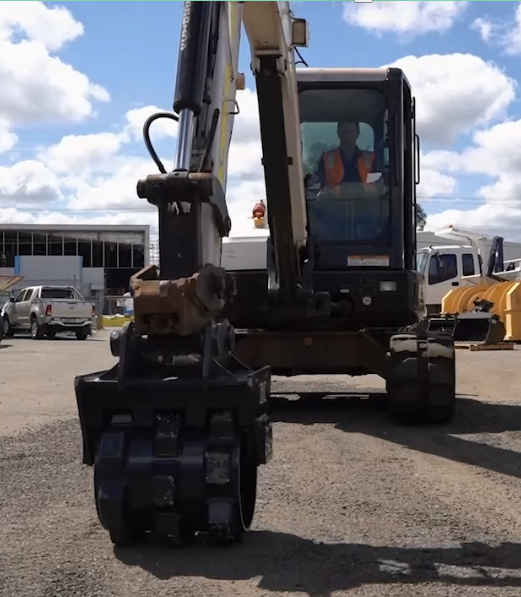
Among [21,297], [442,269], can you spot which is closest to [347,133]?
[442,269]

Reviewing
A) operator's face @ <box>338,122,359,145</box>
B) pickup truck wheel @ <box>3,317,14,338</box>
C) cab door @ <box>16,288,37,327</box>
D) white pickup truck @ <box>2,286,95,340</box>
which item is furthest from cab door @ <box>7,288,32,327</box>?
operator's face @ <box>338,122,359,145</box>

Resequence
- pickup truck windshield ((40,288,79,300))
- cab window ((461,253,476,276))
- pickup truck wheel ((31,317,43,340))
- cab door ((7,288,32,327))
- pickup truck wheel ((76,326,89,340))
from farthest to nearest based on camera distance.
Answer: cab door ((7,288,32,327)) < pickup truck windshield ((40,288,79,300)) < pickup truck wheel ((31,317,43,340)) < pickup truck wheel ((76,326,89,340)) < cab window ((461,253,476,276))

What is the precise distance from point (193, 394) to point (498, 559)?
1852 mm

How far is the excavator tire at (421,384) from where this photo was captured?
9.58m

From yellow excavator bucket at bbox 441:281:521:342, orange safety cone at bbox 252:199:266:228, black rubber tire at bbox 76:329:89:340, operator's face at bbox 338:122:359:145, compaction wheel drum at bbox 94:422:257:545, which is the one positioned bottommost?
black rubber tire at bbox 76:329:89:340

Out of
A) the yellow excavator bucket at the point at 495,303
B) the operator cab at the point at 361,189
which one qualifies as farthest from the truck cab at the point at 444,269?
the operator cab at the point at 361,189

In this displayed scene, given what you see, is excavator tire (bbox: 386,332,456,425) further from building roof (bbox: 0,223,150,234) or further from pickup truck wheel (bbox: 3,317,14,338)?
building roof (bbox: 0,223,150,234)

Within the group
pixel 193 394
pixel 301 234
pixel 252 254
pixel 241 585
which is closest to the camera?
pixel 241 585

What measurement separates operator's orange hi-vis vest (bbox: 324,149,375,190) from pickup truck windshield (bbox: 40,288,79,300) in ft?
72.5

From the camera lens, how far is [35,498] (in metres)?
6.34

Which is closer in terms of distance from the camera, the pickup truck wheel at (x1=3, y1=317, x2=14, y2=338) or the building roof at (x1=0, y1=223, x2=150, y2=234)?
the pickup truck wheel at (x1=3, y1=317, x2=14, y2=338)

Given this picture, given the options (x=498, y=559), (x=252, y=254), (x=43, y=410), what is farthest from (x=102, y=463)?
(x=43, y=410)

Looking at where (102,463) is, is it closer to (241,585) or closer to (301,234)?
(241,585)

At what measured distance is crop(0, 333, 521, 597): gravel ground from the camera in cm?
446
